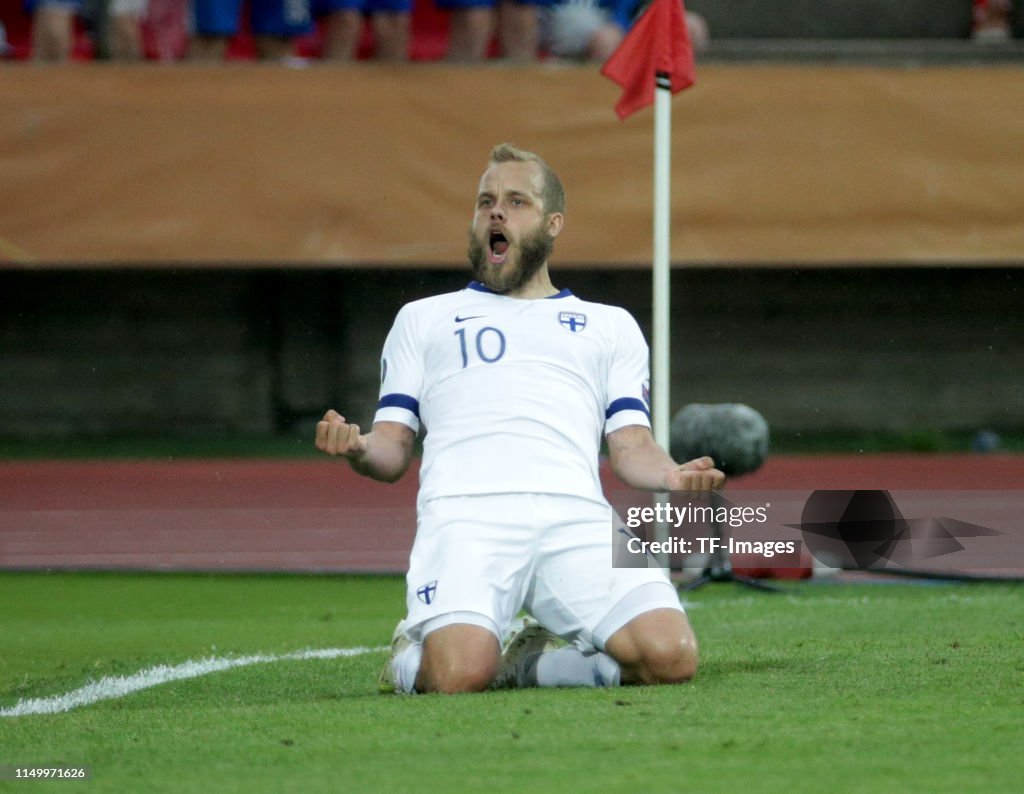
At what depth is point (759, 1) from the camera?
48.2 ft

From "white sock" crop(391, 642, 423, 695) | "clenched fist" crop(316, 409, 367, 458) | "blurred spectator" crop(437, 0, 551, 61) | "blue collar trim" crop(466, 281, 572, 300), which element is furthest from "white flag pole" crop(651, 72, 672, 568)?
"blurred spectator" crop(437, 0, 551, 61)

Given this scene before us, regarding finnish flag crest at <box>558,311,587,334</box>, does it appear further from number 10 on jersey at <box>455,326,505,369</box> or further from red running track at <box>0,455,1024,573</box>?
red running track at <box>0,455,1024,573</box>

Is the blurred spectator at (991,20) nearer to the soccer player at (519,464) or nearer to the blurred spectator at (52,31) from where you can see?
the blurred spectator at (52,31)

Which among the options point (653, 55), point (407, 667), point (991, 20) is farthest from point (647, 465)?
point (991, 20)

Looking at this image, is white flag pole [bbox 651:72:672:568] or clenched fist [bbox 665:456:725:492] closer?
clenched fist [bbox 665:456:725:492]

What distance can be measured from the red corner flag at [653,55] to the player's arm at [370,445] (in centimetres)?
275

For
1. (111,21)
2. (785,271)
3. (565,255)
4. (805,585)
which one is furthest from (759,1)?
(805,585)

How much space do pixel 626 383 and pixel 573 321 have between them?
0.24 m

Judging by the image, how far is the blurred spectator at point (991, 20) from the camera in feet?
47.3

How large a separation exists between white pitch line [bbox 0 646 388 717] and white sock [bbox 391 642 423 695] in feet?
3.30

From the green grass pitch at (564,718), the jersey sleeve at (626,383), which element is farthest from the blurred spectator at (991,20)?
the jersey sleeve at (626,383)

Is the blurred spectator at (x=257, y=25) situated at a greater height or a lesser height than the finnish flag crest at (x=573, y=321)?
greater

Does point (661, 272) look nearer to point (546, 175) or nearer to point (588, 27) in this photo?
point (546, 175)

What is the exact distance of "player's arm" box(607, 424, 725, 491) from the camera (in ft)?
15.6
